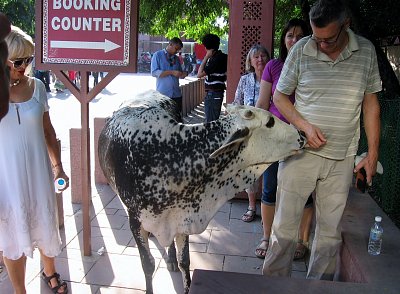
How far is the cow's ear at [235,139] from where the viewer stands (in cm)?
272

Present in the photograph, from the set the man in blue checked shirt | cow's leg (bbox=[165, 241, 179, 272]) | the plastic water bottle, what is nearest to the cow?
the plastic water bottle

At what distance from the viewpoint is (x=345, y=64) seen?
291 cm

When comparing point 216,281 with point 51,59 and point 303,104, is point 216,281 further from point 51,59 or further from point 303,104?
point 51,59

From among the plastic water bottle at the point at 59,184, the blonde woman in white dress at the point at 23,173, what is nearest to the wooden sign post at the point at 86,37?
the blonde woman in white dress at the point at 23,173

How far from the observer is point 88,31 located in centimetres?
377

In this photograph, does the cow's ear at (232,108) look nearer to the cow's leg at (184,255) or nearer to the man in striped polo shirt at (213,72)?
the cow's leg at (184,255)

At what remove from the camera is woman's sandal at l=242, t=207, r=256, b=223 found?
505 cm

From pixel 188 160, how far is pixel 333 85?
108cm

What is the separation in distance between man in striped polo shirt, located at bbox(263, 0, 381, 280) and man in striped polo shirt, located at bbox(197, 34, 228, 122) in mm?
4665

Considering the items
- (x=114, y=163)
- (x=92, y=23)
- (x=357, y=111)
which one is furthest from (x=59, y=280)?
(x=357, y=111)

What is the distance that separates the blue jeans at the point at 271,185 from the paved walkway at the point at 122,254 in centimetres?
57

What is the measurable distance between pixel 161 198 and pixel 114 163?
0.48 m

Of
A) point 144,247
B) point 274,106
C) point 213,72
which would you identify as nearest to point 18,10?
point 213,72

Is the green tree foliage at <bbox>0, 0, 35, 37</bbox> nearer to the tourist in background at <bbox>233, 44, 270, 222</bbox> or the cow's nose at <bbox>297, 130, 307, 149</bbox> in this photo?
the tourist in background at <bbox>233, 44, 270, 222</bbox>
